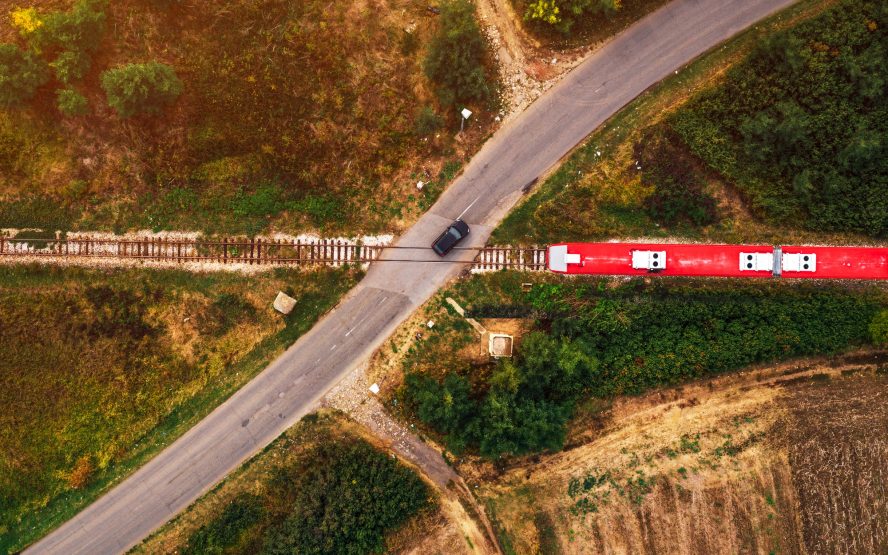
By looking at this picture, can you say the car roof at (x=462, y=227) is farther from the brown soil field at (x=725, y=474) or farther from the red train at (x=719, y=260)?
the brown soil field at (x=725, y=474)

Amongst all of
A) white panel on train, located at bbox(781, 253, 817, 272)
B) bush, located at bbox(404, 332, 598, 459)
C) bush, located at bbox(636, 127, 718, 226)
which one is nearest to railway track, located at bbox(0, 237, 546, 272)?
bush, located at bbox(404, 332, 598, 459)

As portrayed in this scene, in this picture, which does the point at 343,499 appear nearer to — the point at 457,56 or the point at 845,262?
the point at 457,56

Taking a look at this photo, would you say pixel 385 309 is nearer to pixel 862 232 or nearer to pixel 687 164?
pixel 687 164

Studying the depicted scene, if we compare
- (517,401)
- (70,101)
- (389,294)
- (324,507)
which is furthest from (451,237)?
(70,101)

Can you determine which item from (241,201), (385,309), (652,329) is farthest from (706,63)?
(241,201)

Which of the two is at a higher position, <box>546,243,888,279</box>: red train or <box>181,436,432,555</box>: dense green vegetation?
<box>546,243,888,279</box>: red train

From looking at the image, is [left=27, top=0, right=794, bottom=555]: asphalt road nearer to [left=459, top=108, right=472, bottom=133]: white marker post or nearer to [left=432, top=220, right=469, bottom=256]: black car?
[left=432, top=220, right=469, bottom=256]: black car
